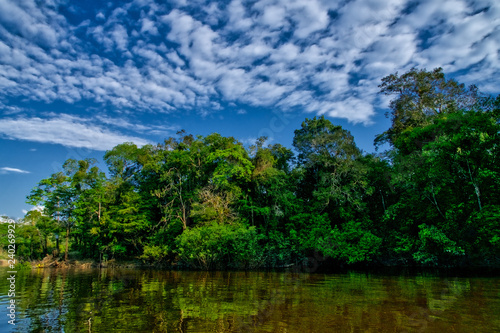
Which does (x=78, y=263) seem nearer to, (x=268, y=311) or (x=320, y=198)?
(x=320, y=198)

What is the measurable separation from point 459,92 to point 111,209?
39556 millimetres

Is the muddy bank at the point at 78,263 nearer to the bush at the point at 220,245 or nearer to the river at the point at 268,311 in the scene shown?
the bush at the point at 220,245

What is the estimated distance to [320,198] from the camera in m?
23.8

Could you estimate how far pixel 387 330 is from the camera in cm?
596

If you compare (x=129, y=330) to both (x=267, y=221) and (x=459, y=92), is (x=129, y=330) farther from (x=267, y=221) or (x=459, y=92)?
(x=459, y=92)

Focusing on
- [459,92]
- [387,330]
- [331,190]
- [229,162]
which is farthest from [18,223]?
[459,92]

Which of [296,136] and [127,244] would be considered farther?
[127,244]


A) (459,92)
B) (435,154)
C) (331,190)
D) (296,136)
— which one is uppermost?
(459,92)

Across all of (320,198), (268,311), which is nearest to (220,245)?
(320,198)

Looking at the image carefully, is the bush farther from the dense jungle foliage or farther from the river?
the river

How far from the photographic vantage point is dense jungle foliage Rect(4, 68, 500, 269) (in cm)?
1655

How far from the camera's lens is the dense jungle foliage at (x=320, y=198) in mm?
16547

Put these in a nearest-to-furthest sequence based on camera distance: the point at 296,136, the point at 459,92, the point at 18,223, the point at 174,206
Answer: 1. the point at 459,92
2. the point at 296,136
3. the point at 174,206
4. the point at 18,223

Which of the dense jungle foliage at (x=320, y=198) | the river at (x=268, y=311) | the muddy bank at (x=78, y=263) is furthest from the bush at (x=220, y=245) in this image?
the river at (x=268, y=311)
